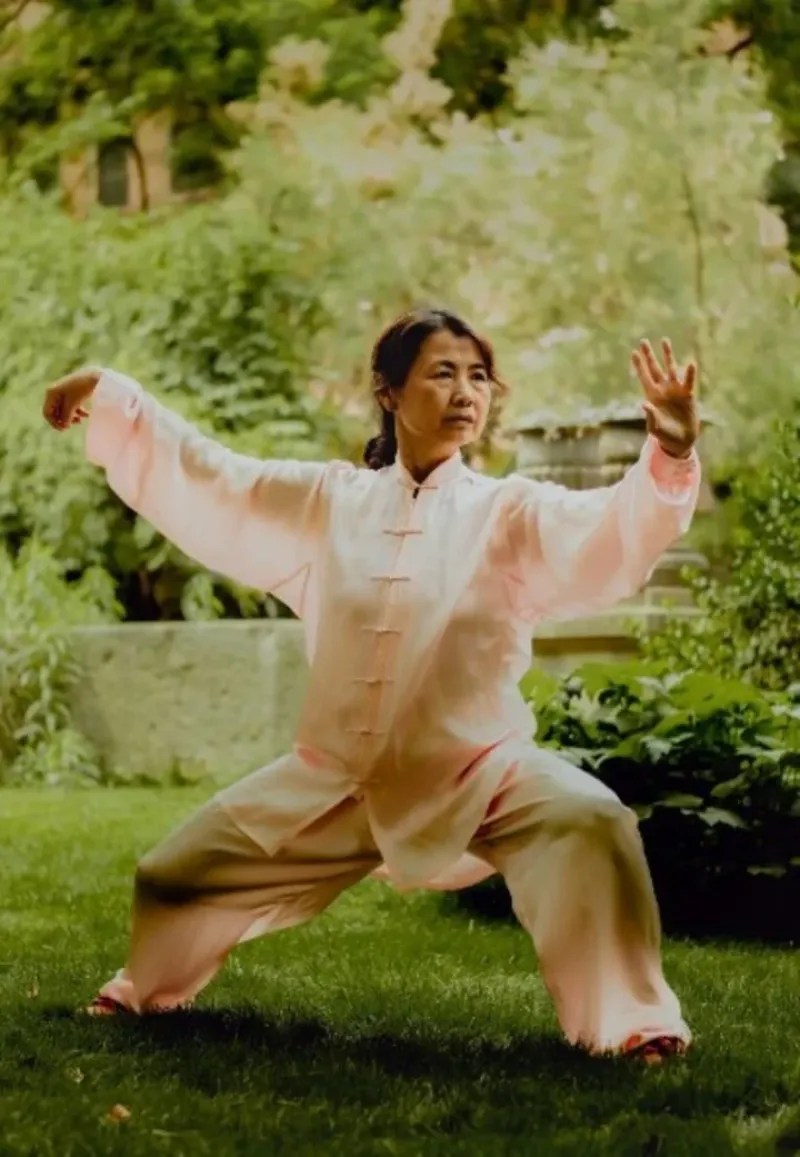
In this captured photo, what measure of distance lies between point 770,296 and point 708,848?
739cm

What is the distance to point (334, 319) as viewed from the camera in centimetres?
1184

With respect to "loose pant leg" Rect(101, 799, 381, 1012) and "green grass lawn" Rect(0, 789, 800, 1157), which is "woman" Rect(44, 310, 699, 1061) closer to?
"loose pant leg" Rect(101, 799, 381, 1012)

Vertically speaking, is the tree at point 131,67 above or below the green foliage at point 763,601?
above

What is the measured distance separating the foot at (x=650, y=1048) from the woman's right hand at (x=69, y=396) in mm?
1645

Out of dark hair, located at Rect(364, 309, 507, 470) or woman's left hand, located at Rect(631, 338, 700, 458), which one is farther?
dark hair, located at Rect(364, 309, 507, 470)

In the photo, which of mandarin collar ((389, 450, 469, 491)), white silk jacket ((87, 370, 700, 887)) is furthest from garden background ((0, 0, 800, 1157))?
mandarin collar ((389, 450, 469, 491))

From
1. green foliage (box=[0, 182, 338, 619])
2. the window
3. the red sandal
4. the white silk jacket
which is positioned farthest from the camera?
the window

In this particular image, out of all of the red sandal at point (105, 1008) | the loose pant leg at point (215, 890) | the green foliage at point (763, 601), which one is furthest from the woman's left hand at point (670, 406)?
the green foliage at point (763, 601)

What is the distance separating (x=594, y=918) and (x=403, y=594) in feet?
2.35

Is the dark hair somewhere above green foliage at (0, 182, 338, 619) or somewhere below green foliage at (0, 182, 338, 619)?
above

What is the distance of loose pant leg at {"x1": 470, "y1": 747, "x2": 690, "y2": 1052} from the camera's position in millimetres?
3195

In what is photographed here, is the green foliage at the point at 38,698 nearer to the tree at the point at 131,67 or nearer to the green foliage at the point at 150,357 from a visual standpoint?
the green foliage at the point at 150,357

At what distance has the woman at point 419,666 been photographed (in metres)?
3.21

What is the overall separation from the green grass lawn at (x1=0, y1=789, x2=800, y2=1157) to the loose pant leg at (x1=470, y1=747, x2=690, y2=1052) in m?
0.10
